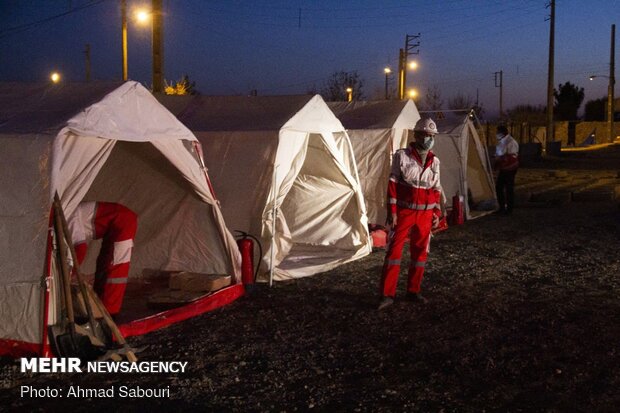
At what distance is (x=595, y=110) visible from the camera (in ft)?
257

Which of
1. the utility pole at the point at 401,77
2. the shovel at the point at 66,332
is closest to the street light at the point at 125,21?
the shovel at the point at 66,332

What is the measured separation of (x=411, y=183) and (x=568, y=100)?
79.9 meters

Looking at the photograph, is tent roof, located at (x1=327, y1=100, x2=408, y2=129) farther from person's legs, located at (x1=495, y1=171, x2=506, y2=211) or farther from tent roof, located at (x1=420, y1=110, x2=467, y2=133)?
person's legs, located at (x1=495, y1=171, x2=506, y2=211)

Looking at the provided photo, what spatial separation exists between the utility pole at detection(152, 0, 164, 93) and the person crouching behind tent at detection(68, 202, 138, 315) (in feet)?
29.6

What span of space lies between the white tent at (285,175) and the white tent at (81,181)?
0.69 metres

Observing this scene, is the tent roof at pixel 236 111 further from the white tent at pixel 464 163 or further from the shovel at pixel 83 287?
the white tent at pixel 464 163

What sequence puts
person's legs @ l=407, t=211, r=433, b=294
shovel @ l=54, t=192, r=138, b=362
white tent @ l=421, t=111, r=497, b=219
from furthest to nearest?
white tent @ l=421, t=111, r=497, b=219
person's legs @ l=407, t=211, r=433, b=294
shovel @ l=54, t=192, r=138, b=362

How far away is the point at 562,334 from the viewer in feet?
21.1

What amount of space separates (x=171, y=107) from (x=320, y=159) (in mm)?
2355

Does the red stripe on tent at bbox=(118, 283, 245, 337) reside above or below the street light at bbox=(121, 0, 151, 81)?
below

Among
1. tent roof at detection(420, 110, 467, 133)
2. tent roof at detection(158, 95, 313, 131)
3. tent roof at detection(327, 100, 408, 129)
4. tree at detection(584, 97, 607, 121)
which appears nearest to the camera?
tent roof at detection(158, 95, 313, 131)

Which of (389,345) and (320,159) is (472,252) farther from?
(389,345)

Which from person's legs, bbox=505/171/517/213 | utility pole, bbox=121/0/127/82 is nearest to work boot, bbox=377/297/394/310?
person's legs, bbox=505/171/517/213

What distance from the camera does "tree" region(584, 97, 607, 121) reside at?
76.7 m
